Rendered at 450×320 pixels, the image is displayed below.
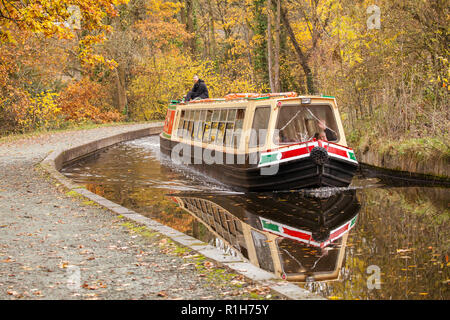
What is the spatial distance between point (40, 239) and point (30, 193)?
13.7 ft

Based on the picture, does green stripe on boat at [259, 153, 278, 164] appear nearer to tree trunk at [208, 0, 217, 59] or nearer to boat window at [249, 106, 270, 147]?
boat window at [249, 106, 270, 147]

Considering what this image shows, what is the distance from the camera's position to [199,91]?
22.0 m

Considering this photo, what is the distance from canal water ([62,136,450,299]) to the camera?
20.9 feet

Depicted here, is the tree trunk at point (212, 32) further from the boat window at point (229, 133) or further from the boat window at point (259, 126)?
the boat window at point (259, 126)

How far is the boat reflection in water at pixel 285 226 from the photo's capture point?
712cm

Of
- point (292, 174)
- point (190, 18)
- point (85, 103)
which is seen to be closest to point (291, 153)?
point (292, 174)

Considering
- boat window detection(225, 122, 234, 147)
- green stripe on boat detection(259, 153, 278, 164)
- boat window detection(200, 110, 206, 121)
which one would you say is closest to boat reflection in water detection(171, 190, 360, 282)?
green stripe on boat detection(259, 153, 278, 164)

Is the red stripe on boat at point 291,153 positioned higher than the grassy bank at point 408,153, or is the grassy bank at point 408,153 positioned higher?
the red stripe on boat at point 291,153

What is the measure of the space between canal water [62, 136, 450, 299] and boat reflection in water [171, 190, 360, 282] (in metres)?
0.01

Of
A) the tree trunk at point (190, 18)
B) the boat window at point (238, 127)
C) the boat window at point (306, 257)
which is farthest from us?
the tree trunk at point (190, 18)

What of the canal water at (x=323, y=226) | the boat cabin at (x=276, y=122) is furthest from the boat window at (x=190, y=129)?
the boat cabin at (x=276, y=122)

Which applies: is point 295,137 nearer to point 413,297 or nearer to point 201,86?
point 413,297

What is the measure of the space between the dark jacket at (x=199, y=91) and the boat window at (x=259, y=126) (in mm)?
8621

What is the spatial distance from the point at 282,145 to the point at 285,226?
3357mm
